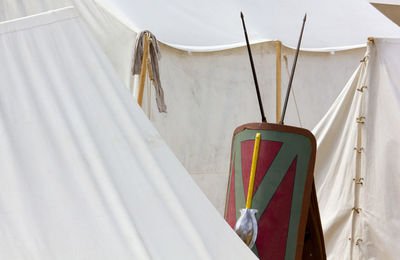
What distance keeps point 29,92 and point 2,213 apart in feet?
1.03

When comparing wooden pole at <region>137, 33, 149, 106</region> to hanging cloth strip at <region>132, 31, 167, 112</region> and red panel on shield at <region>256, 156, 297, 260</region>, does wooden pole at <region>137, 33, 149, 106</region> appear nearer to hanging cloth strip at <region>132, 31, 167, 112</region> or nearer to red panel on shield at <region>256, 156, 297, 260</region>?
hanging cloth strip at <region>132, 31, 167, 112</region>

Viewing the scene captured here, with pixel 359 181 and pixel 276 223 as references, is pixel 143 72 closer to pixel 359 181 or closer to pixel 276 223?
pixel 359 181

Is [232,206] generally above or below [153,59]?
below

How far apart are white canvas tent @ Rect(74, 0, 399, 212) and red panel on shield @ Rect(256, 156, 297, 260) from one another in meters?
2.05

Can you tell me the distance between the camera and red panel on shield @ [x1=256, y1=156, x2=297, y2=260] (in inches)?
90.4

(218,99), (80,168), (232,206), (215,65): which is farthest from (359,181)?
(80,168)

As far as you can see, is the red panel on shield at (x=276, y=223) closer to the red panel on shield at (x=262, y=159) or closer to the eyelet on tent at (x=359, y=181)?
the red panel on shield at (x=262, y=159)

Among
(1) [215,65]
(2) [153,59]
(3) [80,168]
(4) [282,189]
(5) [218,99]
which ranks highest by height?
(3) [80,168]

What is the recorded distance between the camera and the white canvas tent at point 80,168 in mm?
1539

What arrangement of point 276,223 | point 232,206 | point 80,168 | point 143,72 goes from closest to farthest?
point 80,168 → point 276,223 → point 232,206 → point 143,72

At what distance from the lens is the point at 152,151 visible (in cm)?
170

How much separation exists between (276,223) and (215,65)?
263 centimetres

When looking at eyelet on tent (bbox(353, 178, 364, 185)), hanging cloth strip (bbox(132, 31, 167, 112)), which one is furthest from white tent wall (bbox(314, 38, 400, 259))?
hanging cloth strip (bbox(132, 31, 167, 112))

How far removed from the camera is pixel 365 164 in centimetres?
351
